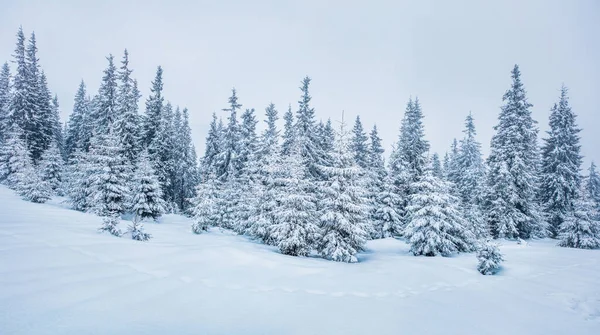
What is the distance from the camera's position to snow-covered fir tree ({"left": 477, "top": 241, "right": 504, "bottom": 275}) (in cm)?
1412

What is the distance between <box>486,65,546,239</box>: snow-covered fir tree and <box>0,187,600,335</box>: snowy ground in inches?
577

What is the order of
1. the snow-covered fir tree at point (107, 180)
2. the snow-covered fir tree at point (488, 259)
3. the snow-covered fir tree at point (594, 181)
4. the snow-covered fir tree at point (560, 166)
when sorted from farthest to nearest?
1. the snow-covered fir tree at point (594, 181)
2. the snow-covered fir tree at point (560, 166)
3. the snow-covered fir tree at point (107, 180)
4. the snow-covered fir tree at point (488, 259)

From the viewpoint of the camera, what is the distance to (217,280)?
9406 mm

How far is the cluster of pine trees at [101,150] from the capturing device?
24453mm

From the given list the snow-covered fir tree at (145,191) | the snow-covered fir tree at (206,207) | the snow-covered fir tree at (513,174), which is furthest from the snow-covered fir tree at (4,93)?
the snow-covered fir tree at (513,174)

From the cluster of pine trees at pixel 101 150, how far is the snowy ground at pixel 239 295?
4.32 metres

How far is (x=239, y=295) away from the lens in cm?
842

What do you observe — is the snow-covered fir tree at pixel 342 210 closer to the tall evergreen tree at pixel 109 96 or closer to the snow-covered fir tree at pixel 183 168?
the tall evergreen tree at pixel 109 96

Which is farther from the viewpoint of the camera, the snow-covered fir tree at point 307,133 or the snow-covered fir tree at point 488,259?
the snow-covered fir tree at point 307,133

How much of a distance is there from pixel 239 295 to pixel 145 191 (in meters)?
23.1

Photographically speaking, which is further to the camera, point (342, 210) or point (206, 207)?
point (206, 207)

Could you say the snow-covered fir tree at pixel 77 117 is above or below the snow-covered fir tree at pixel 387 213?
above

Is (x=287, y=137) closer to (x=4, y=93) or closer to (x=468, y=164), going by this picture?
(x=468, y=164)

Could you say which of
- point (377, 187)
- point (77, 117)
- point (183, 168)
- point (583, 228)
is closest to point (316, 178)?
point (377, 187)
